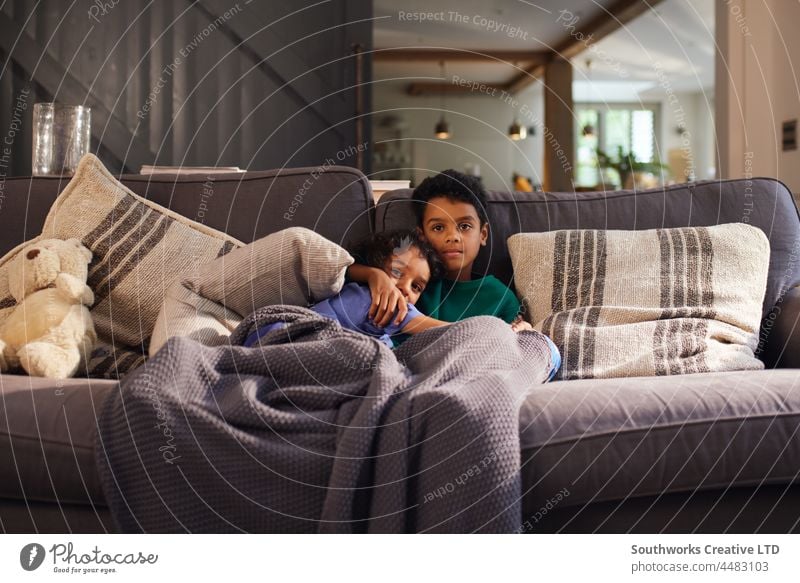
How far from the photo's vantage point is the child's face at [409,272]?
5.94 ft

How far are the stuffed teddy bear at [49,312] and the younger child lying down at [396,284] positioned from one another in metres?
0.47

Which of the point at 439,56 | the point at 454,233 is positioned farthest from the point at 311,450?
the point at 439,56

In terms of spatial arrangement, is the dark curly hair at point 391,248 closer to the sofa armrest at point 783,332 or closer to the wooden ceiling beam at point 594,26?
the sofa armrest at point 783,332

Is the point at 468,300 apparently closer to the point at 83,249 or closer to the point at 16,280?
the point at 83,249

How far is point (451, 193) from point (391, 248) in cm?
24

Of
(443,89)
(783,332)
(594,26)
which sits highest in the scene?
(594,26)

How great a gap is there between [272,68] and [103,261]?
8.30ft

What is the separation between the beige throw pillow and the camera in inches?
65.1

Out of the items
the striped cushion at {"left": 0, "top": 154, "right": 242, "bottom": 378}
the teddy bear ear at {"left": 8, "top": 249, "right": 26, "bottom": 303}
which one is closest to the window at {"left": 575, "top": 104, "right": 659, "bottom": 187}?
the striped cushion at {"left": 0, "top": 154, "right": 242, "bottom": 378}

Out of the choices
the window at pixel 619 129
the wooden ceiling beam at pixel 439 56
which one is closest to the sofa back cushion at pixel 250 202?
the wooden ceiling beam at pixel 439 56

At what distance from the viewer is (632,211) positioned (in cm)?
201

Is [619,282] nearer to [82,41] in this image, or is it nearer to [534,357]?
[534,357]

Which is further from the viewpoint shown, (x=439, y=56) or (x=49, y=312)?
(x=439, y=56)

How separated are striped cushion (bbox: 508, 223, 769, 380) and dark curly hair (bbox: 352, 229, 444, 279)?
0.20 metres
